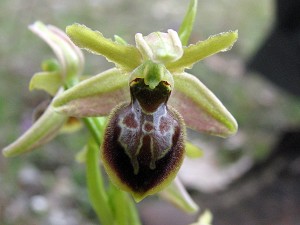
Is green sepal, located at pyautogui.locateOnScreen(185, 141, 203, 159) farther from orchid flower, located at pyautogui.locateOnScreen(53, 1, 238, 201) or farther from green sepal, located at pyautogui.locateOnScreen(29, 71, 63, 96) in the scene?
green sepal, located at pyautogui.locateOnScreen(29, 71, 63, 96)

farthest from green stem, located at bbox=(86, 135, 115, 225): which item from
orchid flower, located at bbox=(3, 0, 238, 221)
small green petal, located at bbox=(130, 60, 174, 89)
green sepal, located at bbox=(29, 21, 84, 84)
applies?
small green petal, located at bbox=(130, 60, 174, 89)

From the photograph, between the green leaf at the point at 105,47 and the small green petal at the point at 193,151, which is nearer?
the green leaf at the point at 105,47

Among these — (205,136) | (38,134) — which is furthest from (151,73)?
(205,136)

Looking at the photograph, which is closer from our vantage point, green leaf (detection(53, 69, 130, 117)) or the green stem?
green leaf (detection(53, 69, 130, 117))

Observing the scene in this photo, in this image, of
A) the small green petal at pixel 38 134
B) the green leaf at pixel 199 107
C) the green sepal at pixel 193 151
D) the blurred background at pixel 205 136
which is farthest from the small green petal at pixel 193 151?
the blurred background at pixel 205 136

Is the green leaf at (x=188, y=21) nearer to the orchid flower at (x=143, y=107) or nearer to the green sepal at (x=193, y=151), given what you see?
the orchid flower at (x=143, y=107)

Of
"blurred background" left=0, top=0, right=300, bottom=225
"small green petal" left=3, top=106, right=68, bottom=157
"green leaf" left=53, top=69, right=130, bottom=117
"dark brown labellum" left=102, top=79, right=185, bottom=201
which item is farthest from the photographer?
"blurred background" left=0, top=0, right=300, bottom=225

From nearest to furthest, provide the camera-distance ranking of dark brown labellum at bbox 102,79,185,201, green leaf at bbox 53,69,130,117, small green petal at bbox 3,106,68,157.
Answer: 1. dark brown labellum at bbox 102,79,185,201
2. green leaf at bbox 53,69,130,117
3. small green petal at bbox 3,106,68,157
